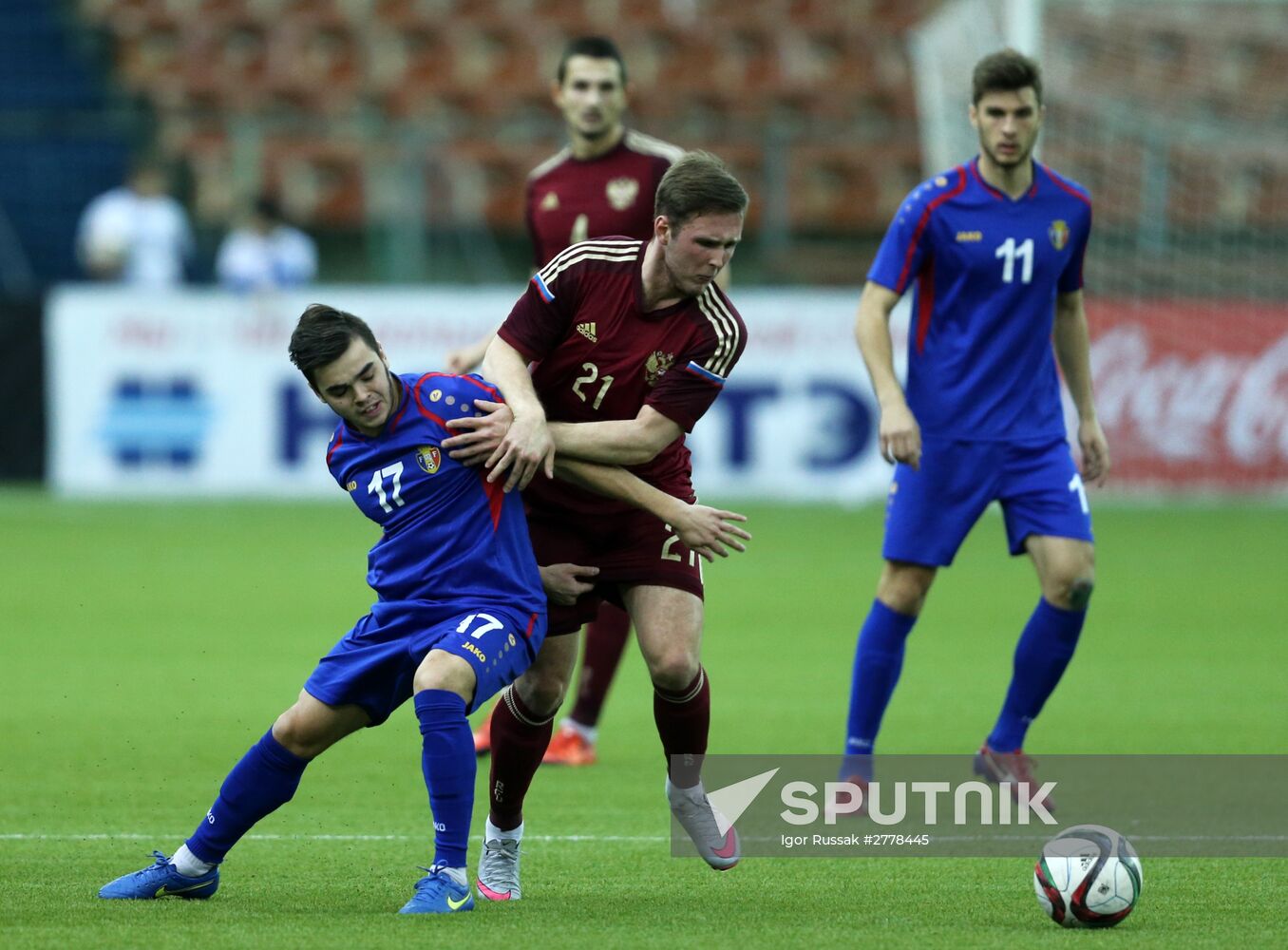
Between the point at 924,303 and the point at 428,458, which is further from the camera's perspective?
the point at 924,303

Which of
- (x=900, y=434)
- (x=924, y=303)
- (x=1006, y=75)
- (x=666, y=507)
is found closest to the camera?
(x=666, y=507)

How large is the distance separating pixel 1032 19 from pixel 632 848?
9.81 m

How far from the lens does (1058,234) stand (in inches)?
244

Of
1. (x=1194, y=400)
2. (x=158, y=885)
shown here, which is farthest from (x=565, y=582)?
(x=1194, y=400)

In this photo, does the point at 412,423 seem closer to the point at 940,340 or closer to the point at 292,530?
the point at 940,340

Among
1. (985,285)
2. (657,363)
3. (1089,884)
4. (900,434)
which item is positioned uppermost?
(985,285)

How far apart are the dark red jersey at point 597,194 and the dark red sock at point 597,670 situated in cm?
138

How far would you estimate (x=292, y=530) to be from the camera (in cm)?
1391

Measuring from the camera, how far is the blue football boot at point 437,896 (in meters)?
4.45

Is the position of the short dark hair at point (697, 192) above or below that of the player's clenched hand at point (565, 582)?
above

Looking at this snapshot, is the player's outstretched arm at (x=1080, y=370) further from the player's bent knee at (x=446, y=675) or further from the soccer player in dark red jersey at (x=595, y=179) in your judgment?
the player's bent knee at (x=446, y=675)

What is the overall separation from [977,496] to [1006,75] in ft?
4.21

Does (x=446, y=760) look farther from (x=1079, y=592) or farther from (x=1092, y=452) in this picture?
(x=1092, y=452)

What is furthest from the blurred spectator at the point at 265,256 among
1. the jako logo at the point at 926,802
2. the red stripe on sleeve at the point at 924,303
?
the jako logo at the point at 926,802
